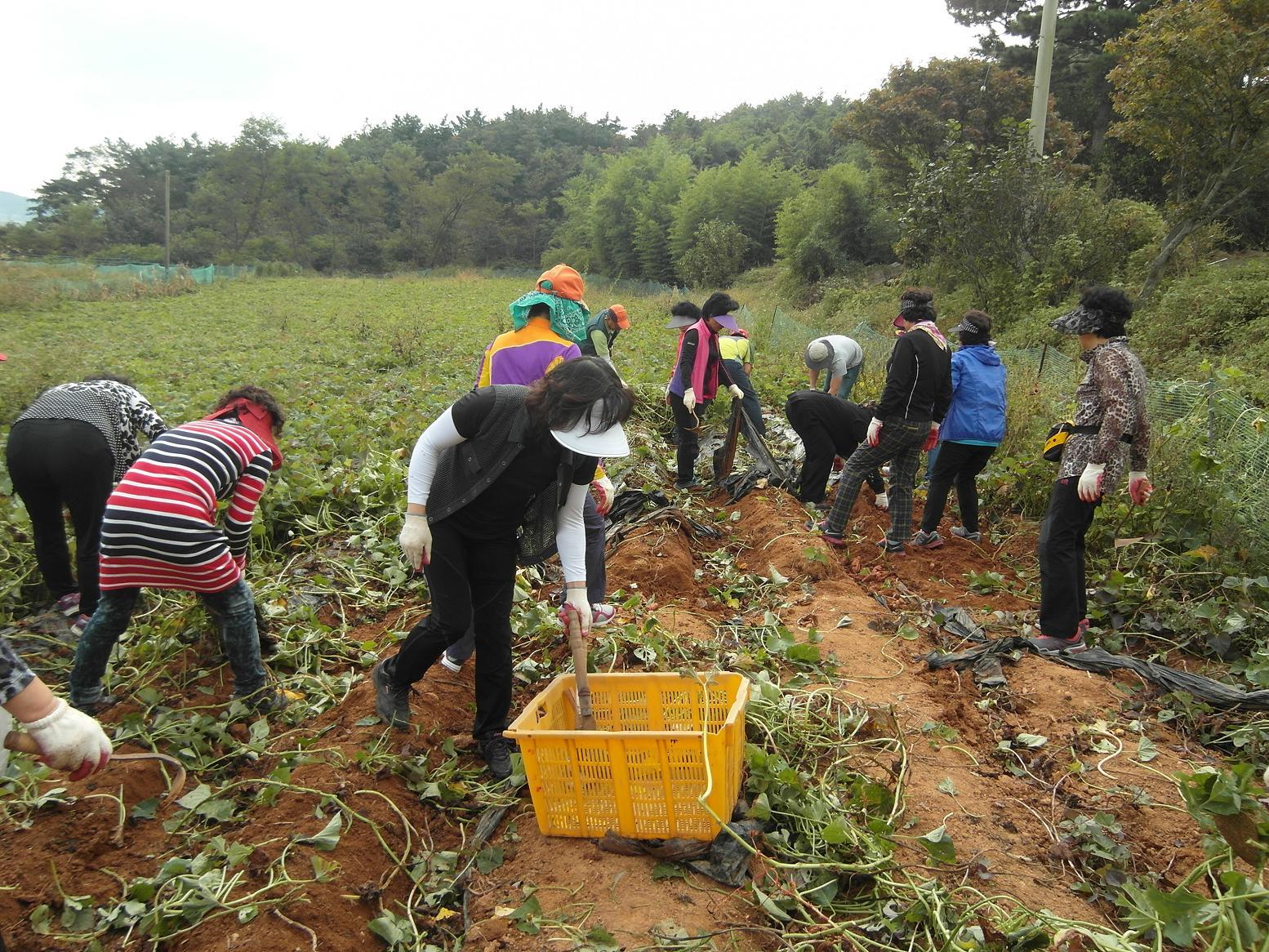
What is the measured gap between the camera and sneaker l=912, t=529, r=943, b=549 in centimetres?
544

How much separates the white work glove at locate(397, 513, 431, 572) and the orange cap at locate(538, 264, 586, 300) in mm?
2348

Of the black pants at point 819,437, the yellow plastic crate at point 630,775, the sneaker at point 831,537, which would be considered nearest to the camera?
the yellow plastic crate at point 630,775

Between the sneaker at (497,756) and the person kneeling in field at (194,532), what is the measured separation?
940 millimetres

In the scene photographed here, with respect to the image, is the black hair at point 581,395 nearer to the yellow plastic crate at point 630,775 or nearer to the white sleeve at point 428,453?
the white sleeve at point 428,453

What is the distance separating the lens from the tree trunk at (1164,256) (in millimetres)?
11477

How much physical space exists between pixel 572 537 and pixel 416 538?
0.52 metres

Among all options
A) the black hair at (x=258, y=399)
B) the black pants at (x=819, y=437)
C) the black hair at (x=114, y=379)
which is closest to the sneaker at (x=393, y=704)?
the black hair at (x=258, y=399)

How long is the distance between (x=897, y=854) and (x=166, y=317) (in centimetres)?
1995

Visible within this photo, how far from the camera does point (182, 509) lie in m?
2.78

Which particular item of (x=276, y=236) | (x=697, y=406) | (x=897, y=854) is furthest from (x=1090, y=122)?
(x=276, y=236)

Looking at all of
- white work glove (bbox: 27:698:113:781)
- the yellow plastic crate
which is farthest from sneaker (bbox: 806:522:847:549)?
white work glove (bbox: 27:698:113:781)

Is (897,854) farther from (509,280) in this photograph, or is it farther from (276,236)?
(276,236)

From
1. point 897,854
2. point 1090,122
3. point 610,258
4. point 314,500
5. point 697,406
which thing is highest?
point 1090,122

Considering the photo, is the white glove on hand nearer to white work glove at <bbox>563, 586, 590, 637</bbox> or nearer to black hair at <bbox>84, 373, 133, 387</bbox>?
white work glove at <bbox>563, 586, 590, 637</bbox>
